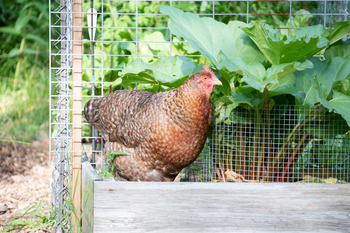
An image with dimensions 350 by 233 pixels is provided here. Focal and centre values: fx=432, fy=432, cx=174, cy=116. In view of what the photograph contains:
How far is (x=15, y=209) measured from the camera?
3293 mm

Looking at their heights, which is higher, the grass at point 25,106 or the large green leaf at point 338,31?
the large green leaf at point 338,31

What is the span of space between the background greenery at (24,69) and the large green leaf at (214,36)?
3.37 m

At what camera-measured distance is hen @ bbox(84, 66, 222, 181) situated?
2400 mm

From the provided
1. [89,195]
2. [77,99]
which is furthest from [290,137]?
[77,99]

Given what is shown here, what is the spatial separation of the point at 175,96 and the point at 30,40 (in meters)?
4.93

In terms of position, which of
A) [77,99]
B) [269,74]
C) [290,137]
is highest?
[269,74]

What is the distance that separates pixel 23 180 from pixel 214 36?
2.54 meters

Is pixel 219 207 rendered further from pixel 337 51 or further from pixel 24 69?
pixel 24 69

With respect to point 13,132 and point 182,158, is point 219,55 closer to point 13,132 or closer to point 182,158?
point 182,158

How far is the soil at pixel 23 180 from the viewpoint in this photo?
3203mm

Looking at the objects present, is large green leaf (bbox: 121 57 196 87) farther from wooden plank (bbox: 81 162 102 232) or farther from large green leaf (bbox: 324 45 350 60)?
large green leaf (bbox: 324 45 350 60)

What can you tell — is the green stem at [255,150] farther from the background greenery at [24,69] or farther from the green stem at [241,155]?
the background greenery at [24,69]

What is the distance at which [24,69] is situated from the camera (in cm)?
632

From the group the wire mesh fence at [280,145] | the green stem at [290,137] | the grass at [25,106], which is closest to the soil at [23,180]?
the grass at [25,106]
